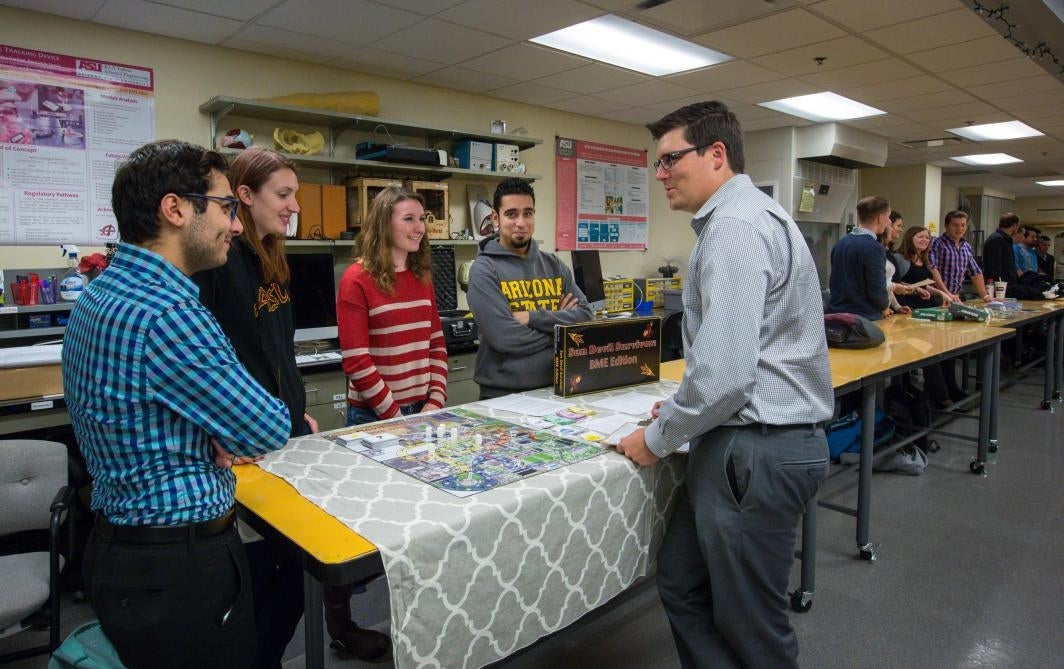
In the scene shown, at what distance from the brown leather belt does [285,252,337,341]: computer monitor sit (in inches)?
108

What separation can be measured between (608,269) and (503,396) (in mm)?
4169

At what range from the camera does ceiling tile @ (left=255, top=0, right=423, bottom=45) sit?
333cm

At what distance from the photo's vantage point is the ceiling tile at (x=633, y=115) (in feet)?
19.2

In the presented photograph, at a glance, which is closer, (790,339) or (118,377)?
(118,377)

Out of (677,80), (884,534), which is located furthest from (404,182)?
(884,534)

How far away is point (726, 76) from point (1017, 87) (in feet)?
8.30

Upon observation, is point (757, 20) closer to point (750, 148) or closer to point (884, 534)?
point (884, 534)

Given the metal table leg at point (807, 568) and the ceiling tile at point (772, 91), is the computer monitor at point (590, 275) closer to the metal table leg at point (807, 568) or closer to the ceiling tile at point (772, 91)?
the ceiling tile at point (772, 91)

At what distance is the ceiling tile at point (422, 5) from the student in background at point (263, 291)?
71.9 inches

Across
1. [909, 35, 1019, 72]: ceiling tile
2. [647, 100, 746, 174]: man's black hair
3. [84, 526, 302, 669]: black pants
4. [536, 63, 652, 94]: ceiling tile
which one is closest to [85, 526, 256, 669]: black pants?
[84, 526, 302, 669]: black pants

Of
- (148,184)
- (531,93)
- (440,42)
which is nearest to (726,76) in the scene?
(531,93)

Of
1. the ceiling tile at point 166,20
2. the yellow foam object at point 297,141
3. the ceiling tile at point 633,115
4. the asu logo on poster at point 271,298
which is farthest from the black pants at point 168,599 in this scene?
the ceiling tile at point 633,115

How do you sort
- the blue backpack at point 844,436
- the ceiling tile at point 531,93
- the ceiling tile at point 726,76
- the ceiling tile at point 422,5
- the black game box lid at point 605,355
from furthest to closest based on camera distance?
the ceiling tile at point 531,93, the ceiling tile at point 726,76, the blue backpack at point 844,436, the ceiling tile at point 422,5, the black game box lid at point 605,355

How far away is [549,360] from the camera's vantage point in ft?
7.97
